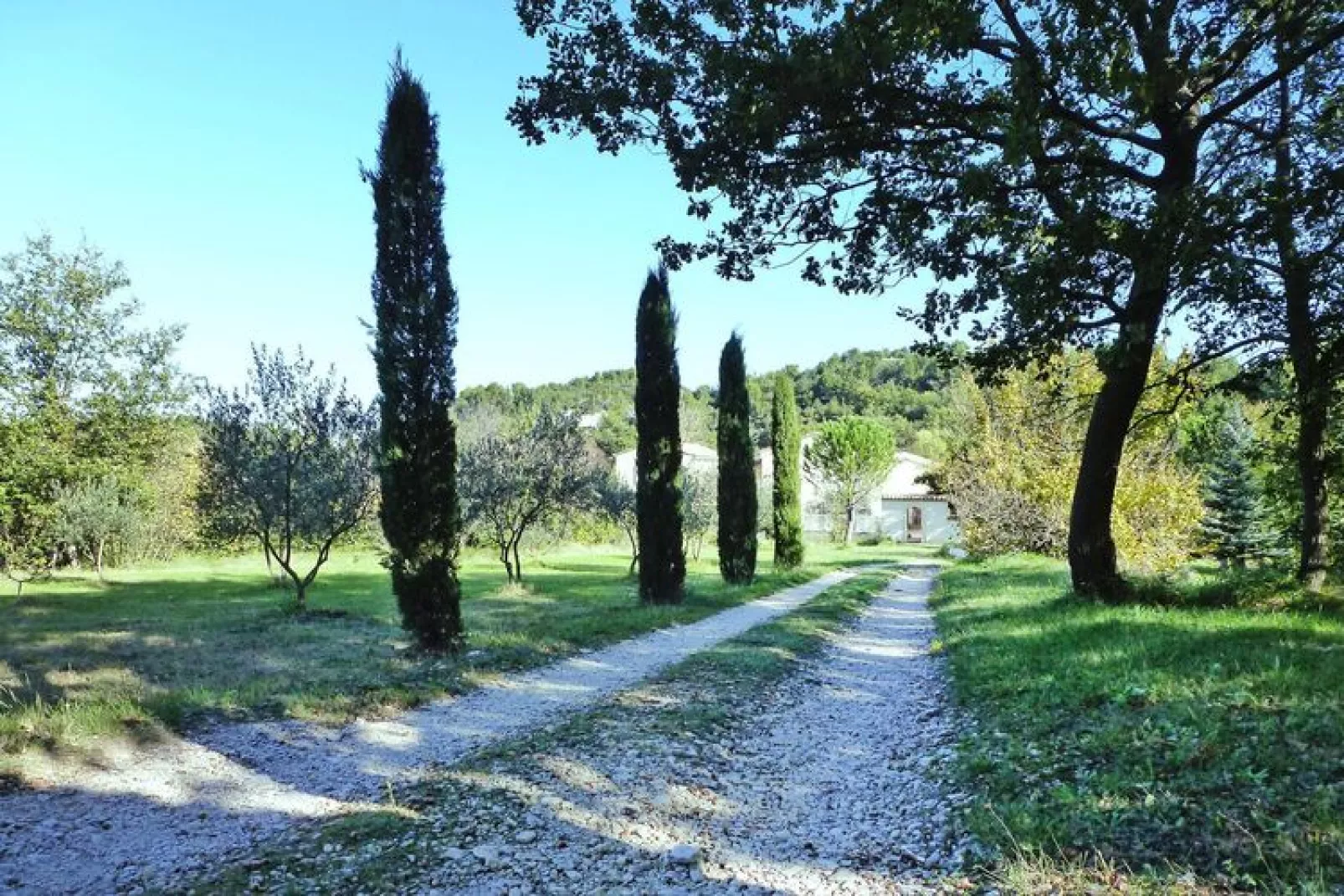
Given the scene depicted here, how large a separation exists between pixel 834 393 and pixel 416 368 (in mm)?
92885

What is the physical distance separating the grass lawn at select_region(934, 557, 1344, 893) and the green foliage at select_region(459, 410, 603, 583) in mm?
15310

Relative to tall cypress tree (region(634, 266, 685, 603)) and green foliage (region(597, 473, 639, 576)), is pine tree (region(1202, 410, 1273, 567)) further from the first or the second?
tall cypress tree (region(634, 266, 685, 603))

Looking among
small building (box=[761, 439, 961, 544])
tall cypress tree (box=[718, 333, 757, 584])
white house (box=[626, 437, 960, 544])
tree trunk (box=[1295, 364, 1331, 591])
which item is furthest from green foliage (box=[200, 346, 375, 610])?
small building (box=[761, 439, 961, 544])

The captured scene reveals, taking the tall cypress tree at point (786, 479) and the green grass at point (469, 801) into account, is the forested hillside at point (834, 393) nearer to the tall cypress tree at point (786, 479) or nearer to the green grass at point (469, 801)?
the tall cypress tree at point (786, 479)

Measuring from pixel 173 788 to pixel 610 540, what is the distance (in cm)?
3957

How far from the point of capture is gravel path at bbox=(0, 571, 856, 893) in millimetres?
3941

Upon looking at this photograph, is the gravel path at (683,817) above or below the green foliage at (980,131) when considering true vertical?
below

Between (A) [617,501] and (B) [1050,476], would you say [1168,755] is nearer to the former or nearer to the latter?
(B) [1050,476]

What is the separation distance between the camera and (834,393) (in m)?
99.6

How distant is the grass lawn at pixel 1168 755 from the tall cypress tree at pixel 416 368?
6.80m

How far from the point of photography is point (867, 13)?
18.8 ft

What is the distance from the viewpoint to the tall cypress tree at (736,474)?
21.4 meters

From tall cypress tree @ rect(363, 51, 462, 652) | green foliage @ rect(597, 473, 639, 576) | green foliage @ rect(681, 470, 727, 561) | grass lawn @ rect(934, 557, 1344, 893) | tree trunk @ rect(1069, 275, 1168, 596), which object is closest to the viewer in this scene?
grass lawn @ rect(934, 557, 1344, 893)

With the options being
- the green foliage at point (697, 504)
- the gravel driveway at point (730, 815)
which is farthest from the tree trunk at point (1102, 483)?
the green foliage at point (697, 504)
